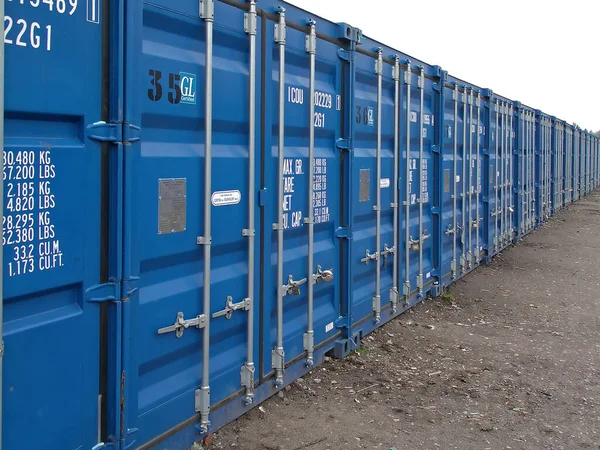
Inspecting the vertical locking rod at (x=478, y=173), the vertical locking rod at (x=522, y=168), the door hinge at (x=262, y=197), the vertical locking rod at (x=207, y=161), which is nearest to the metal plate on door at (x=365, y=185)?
the door hinge at (x=262, y=197)

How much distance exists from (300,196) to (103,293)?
213cm

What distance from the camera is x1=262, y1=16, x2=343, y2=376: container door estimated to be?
471cm

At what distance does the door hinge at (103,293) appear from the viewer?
3.23m

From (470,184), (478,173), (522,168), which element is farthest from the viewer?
(522,168)

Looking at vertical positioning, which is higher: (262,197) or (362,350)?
(262,197)

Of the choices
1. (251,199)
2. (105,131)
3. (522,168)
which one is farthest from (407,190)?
(522,168)

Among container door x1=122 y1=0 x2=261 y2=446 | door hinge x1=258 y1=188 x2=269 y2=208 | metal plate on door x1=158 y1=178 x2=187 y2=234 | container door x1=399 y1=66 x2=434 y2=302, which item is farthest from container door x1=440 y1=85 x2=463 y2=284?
metal plate on door x1=158 y1=178 x2=187 y2=234

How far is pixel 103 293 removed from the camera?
3.30 metres

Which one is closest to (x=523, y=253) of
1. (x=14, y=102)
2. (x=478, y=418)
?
(x=478, y=418)

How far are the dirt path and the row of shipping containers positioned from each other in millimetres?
226

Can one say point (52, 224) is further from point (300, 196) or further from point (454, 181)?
point (454, 181)

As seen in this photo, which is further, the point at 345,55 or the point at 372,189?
the point at 372,189

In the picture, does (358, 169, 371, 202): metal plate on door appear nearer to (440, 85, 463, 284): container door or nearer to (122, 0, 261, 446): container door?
(122, 0, 261, 446): container door

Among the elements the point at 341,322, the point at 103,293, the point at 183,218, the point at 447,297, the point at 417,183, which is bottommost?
the point at 447,297
